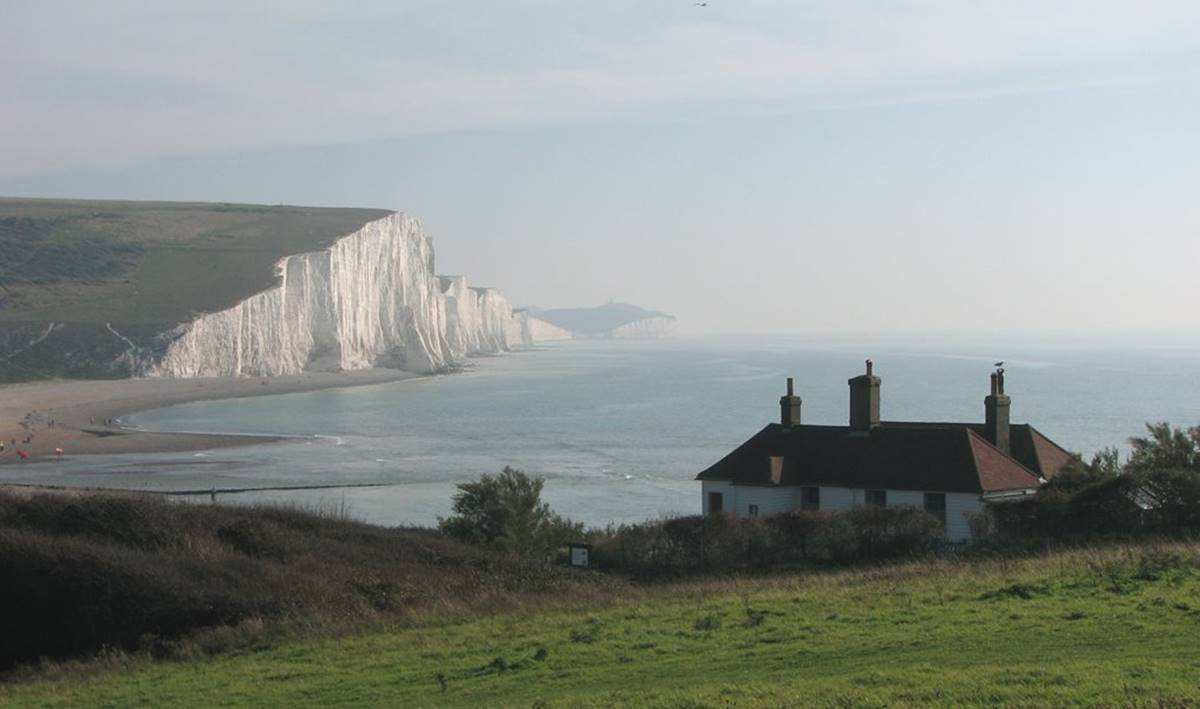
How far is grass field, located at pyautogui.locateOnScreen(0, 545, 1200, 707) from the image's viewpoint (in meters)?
8.95

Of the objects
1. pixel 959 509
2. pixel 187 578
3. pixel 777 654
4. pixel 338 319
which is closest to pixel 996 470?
pixel 959 509

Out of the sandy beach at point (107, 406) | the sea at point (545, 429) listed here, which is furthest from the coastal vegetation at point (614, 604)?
the sandy beach at point (107, 406)

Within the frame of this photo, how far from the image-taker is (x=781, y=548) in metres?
21.3

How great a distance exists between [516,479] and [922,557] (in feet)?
27.2

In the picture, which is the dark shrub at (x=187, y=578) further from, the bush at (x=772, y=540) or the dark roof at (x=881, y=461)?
the dark roof at (x=881, y=461)

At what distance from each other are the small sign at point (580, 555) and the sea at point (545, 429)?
25.0 ft

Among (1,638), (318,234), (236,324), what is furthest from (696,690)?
(318,234)

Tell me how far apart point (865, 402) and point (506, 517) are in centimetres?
761

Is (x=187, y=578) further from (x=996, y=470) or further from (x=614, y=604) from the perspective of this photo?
(x=996, y=470)

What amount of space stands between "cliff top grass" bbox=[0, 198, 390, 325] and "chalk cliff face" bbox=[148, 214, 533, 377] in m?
1.93

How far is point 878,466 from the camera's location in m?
25.8

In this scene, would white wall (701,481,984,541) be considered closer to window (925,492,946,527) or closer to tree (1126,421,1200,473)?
window (925,492,946,527)

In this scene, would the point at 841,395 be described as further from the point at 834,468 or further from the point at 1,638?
the point at 1,638

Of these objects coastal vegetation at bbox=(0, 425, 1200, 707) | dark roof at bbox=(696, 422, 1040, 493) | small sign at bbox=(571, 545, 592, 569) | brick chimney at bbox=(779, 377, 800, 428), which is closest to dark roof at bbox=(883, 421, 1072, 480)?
dark roof at bbox=(696, 422, 1040, 493)
